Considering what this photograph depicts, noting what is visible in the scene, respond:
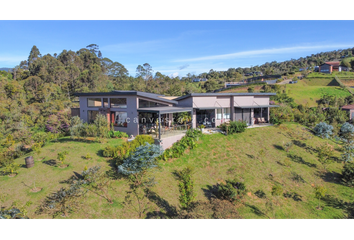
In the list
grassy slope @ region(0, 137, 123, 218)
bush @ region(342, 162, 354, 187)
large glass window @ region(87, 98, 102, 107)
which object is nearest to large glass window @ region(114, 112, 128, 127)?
large glass window @ region(87, 98, 102, 107)

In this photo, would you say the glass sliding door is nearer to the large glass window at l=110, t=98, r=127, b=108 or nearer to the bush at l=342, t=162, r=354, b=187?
the bush at l=342, t=162, r=354, b=187

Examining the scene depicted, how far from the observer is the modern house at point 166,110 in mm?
15802

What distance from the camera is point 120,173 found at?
10.5 metres

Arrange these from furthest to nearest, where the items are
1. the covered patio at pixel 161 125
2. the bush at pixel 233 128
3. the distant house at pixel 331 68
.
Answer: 1. the distant house at pixel 331 68
2. the bush at pixel 233 128
3. the covered patio at pixel 161 125

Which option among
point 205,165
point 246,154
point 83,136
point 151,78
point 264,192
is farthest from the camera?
point 151,78

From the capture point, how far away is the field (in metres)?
8.60

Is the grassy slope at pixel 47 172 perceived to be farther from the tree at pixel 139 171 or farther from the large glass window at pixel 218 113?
the large glass window at pixel 218 113

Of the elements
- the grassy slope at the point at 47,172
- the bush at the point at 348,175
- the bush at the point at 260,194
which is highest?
the grassy slope at the point at 47,172

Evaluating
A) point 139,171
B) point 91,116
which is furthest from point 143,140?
point 91,116

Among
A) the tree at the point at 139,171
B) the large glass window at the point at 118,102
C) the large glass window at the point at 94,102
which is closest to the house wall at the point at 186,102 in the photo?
the large glass window at the point at 118,102
